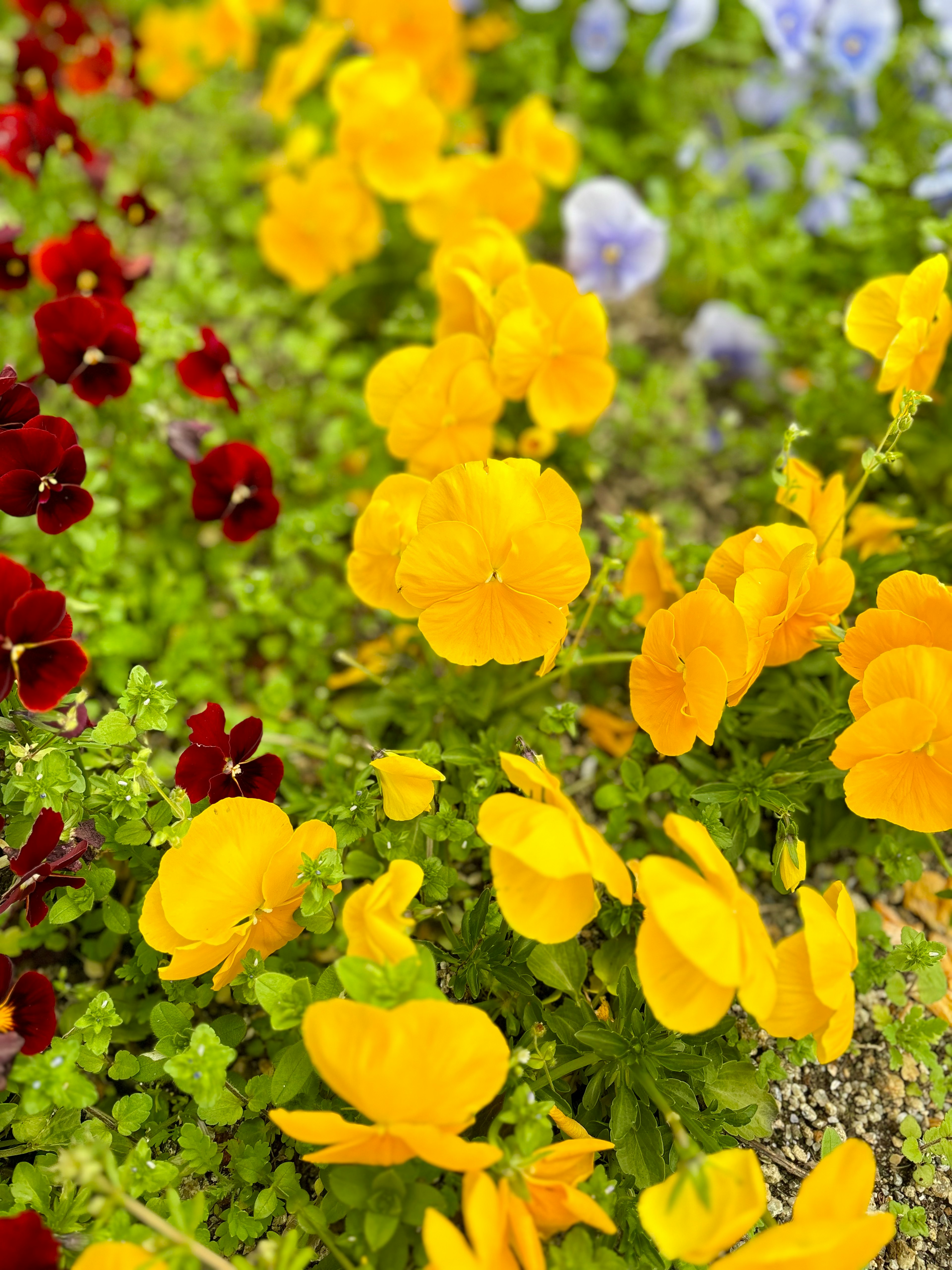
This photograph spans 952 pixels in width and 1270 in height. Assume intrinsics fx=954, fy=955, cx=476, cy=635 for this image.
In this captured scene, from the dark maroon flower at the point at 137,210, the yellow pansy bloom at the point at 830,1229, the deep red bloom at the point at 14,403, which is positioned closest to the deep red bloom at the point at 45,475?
the deep red bloom at the point at 14,403

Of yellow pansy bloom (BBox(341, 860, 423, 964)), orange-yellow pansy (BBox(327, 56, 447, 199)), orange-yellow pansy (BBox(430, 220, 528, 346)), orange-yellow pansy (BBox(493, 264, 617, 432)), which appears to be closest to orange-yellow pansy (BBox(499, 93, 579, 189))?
orange-yellow pansy (BBox(327, 56, 447, 199))

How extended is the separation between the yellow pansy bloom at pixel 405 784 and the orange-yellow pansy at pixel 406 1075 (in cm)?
33

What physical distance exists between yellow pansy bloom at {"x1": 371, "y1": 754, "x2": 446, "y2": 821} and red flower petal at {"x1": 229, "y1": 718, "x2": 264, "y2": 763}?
9.2 inches

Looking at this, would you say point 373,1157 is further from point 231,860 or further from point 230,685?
point 230,685

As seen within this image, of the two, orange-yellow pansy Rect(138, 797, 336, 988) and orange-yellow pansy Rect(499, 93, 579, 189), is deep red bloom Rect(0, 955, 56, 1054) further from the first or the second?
orange-yellow pansy Rect(499, 93, 579, 189)

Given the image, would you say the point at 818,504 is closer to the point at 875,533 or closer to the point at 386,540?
the point at 875,533

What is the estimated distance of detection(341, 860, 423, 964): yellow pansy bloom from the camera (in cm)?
123

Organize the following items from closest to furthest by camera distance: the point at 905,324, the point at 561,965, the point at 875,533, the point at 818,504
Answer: the point at 561,965, the point at 905,324, the point at 818,504, the point at 875,533

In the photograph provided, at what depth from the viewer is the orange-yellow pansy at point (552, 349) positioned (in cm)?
179

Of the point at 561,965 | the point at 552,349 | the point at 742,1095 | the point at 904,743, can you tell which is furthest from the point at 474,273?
the point at 742,1095

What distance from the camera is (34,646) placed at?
137 centimetres

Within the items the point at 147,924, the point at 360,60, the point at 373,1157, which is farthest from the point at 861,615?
the point at 360,60

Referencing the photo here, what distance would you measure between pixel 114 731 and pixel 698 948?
90 centimetres

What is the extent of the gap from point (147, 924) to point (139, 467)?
123cm
